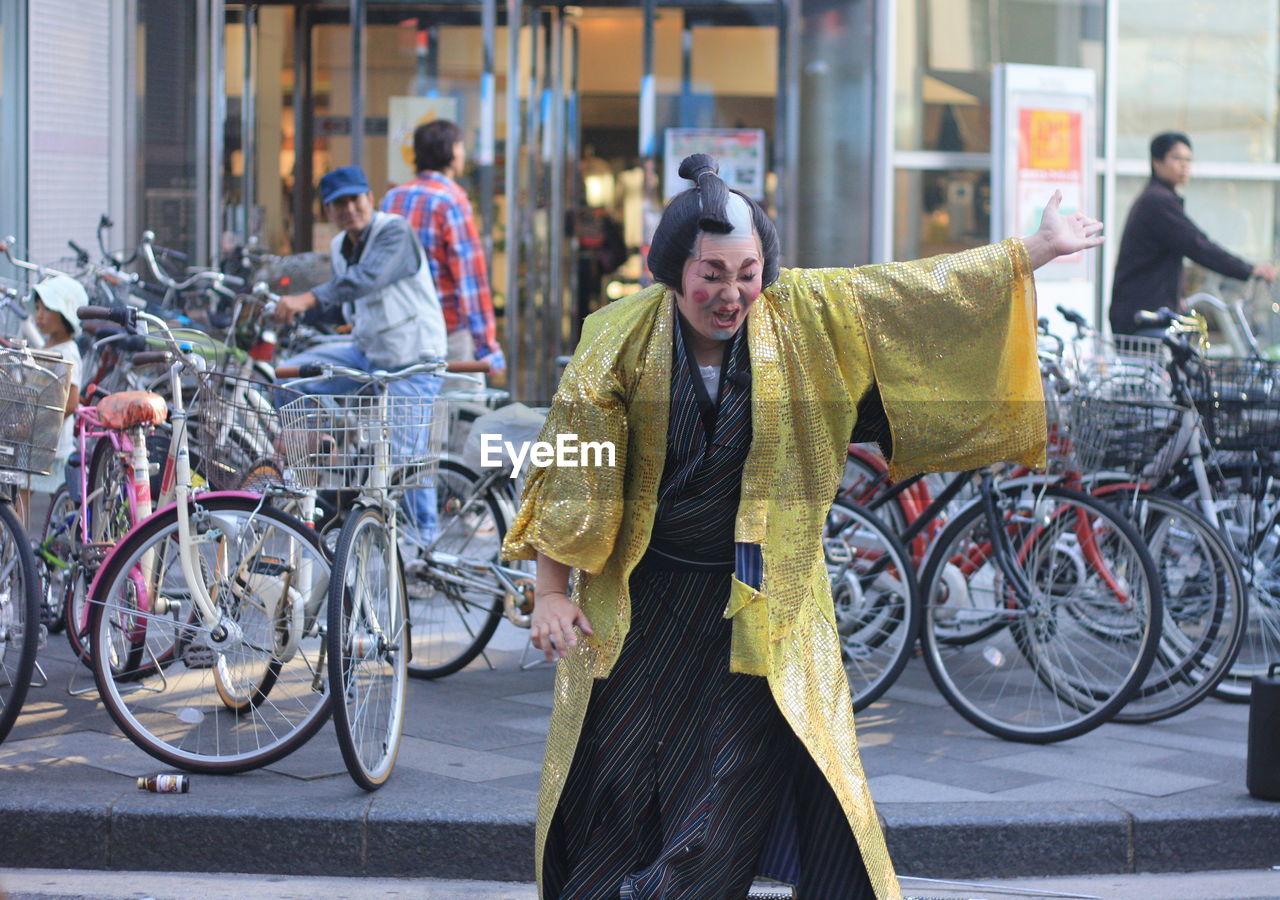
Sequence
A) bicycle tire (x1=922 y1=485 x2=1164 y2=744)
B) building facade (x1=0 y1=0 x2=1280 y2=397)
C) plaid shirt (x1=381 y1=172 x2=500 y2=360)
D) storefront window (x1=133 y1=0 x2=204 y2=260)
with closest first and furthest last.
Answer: bicycle tire (x1=922 y1=485 x2=1164 y2=744)
plaid shirt (x1=381 y1=172 x2=500 y2=360)
storefront window (x1=133 y1=0 x2=204 y2=260)
building facade (x1=0 y1=0 x2=1280 y2=397)

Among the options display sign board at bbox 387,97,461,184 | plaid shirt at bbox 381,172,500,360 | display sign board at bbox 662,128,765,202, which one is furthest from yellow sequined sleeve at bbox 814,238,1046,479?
display sign board at bbox 387,97,461,184

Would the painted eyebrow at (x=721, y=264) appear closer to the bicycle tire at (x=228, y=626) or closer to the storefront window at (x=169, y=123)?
the bicycle tire at (x=228, y=626)

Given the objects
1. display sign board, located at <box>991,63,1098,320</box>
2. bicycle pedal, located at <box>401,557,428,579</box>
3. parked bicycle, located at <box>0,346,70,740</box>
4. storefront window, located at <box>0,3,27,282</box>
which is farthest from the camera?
display sign board, located at <box>991,63,1098,320</box>

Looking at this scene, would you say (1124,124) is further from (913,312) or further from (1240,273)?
(913,312)

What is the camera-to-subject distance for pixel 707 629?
303 centimetres

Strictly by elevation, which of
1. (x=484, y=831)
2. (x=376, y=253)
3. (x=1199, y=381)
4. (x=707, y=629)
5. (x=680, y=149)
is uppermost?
(x=680, y=149)

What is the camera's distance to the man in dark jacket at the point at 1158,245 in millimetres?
7809

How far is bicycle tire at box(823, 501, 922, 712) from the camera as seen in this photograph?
552 cm

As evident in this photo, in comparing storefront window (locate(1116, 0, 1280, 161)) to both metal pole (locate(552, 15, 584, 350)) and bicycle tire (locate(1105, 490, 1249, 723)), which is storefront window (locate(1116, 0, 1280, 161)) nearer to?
metal pole (locate(552, 15, 584, 350))

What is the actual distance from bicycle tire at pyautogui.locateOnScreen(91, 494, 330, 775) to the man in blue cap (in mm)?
1613

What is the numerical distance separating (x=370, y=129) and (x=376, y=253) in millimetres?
5381

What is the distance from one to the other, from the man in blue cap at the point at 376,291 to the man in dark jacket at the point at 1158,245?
3379mm

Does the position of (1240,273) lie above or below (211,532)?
above

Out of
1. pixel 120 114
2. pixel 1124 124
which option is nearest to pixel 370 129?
pixel 120 114
